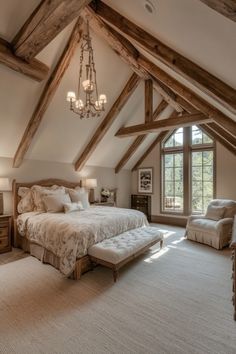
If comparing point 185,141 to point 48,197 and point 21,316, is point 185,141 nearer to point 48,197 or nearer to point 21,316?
point 48,197

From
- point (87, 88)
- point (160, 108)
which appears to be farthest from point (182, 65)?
point (160, 108)

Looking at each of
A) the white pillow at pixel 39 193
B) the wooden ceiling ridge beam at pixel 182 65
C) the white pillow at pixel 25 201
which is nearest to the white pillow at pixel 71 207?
the white pillow at pixel 39 193

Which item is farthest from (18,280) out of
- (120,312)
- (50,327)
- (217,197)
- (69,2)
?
(217,197)

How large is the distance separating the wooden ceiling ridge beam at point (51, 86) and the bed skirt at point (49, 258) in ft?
6.62

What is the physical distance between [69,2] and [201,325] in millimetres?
3540

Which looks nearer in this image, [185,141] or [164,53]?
[164,53]

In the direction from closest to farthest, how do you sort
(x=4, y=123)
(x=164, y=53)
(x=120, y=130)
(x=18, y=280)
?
(x=164, y=53) < (x=18, y=280) < (x=4, y=123) < (x=120, y=130)

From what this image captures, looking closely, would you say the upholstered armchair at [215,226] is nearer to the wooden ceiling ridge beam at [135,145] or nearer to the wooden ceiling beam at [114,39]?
the wooden ceiling ridge beam at [135,145]

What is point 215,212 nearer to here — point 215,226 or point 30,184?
point 215,226

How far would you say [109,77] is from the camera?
169 inches

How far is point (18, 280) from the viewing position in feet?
9.53

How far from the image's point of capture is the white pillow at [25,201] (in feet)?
14.5

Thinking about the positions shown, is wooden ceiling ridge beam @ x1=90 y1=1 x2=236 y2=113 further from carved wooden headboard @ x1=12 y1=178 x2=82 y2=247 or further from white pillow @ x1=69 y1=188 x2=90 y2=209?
carved wooden headboard @ x1=12 y1=178 x2=82 y2=247

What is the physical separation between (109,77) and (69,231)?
10.9 ft
